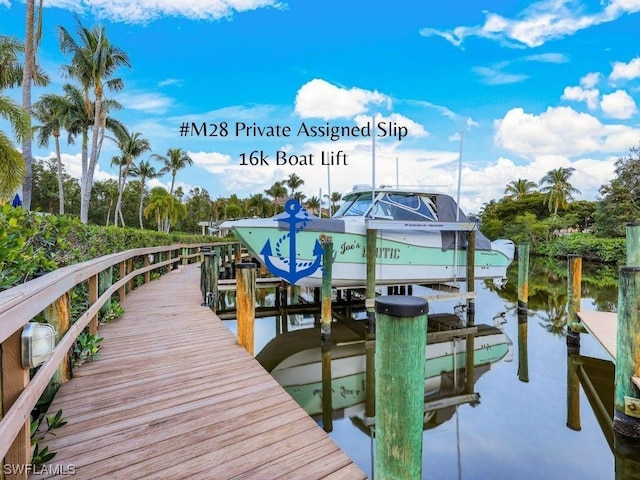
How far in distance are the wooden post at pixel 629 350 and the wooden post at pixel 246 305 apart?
369cm

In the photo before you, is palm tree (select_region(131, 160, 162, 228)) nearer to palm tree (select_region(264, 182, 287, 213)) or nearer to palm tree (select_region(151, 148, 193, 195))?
palm tree (select_region(151, 148, 193, 195))

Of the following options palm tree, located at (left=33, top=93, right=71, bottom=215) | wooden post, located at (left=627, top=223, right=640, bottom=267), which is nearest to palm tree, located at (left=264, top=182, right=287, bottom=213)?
palm tree, located at (left=33, top=93, right=71, bottom=215)

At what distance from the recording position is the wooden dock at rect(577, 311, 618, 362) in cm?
460

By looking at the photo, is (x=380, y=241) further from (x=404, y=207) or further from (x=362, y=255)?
(x=404, y=207)

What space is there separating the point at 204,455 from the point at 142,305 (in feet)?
14.8

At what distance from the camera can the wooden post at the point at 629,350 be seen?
3410 mm

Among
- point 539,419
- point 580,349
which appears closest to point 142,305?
point 539,419

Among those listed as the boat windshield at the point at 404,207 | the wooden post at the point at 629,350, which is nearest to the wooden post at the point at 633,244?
the wooden post at the point at 629,350

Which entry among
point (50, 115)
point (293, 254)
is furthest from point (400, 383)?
point (50, 115)

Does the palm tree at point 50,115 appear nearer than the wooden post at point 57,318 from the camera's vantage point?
No

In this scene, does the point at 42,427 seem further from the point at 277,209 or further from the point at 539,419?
the point at 277,209

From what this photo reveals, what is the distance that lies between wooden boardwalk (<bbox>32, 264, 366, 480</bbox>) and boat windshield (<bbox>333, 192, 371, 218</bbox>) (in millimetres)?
5535

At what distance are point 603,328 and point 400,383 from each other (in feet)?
18.4

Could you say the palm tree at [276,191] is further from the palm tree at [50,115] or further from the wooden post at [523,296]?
the wooden post at [523,296]
